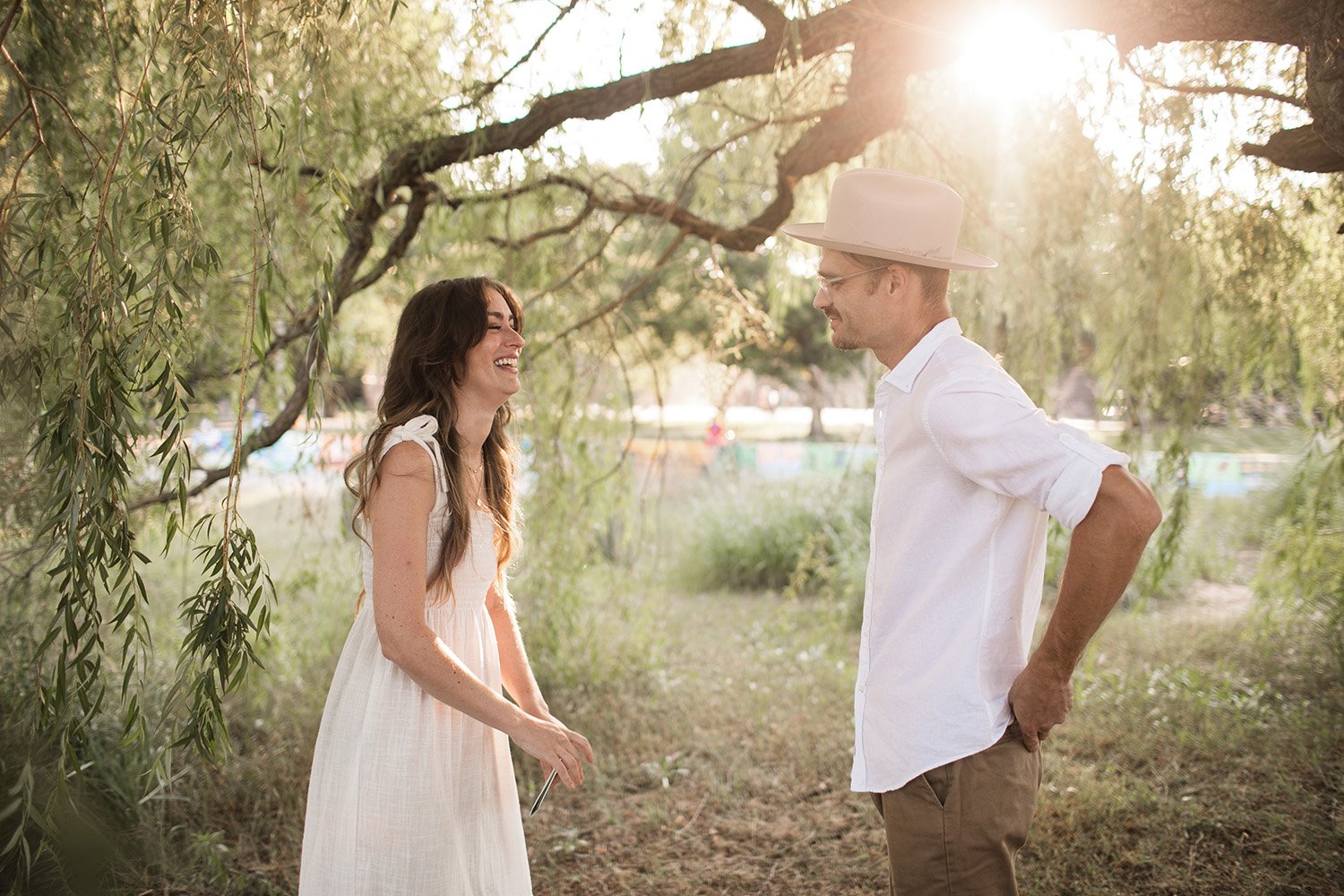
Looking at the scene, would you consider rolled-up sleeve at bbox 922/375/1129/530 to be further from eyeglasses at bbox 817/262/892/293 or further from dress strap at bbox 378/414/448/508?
dress strap at bbox 378/414/448/508

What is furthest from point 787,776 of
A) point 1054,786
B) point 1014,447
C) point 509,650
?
point 1014,447

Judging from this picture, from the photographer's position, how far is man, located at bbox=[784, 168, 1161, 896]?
5.58ft

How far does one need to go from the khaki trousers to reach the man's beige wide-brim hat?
92 cm

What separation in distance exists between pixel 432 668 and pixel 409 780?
0.84 ft

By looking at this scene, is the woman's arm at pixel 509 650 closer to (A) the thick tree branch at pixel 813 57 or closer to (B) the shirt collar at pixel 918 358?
(A) the thick tree branch at pixel 813 57

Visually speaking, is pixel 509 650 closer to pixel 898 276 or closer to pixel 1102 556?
pixel 898 276

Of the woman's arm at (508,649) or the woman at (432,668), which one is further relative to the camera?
the woman's arm at (508,649)

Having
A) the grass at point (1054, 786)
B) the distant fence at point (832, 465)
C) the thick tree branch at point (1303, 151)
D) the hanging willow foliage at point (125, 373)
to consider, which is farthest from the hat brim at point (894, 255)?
the distant fence at point (832, 465)

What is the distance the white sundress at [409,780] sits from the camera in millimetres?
1996

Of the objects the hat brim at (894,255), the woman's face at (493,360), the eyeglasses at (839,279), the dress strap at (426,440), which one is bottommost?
the dress strap at (426,440)

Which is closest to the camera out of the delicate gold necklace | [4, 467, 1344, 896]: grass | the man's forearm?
the man's forearm

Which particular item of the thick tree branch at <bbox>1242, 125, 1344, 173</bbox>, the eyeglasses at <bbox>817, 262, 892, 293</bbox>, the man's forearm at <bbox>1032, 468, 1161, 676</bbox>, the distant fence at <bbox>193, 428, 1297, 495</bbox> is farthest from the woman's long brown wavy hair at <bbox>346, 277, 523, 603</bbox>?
the distant fence at <bbox>193, 428, 1297, 495</bbox>

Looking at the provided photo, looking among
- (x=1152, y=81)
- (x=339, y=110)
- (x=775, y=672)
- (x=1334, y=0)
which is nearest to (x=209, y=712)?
(x=339, y=110)

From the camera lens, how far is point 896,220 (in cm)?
200
